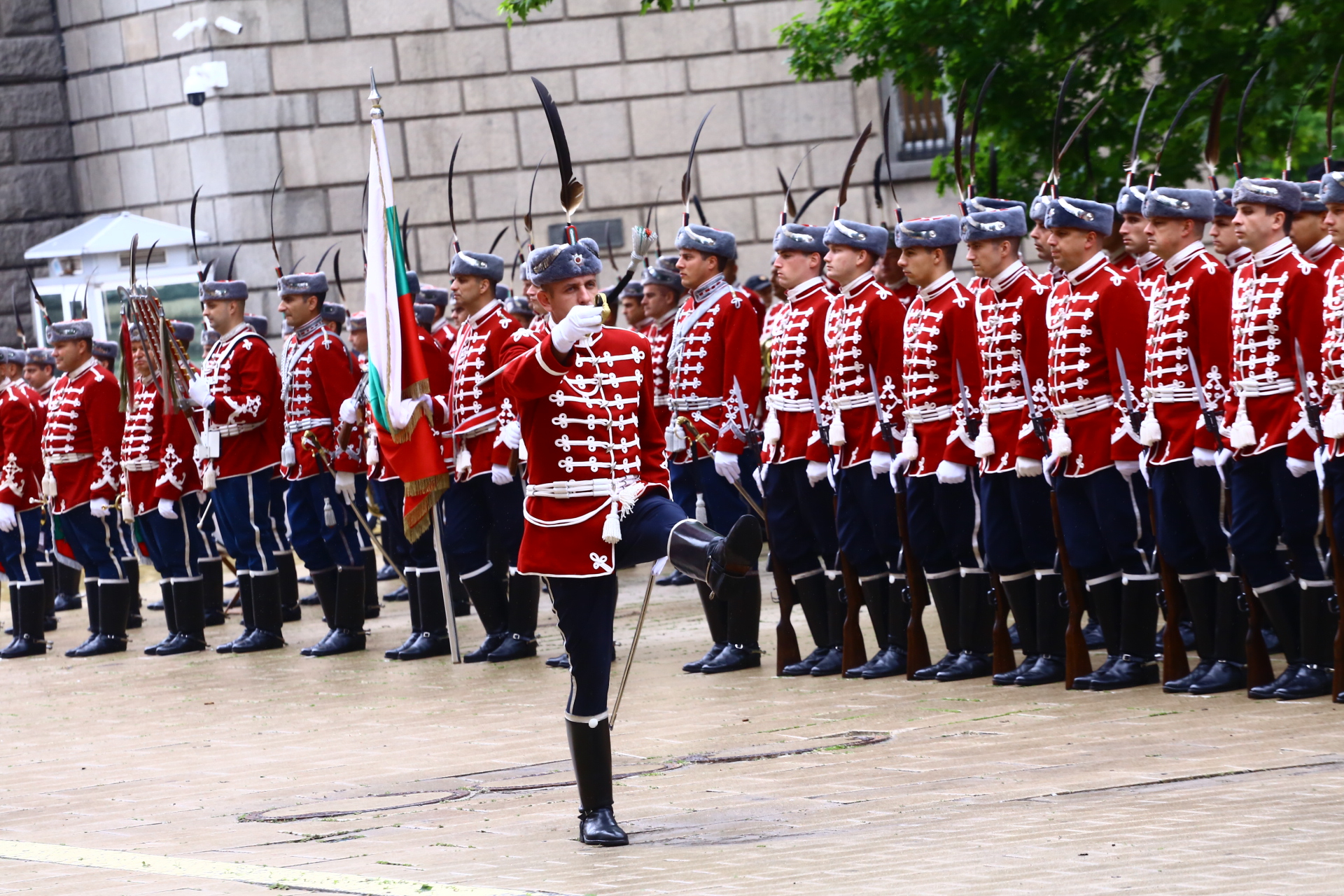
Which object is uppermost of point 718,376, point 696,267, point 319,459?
point 696,267

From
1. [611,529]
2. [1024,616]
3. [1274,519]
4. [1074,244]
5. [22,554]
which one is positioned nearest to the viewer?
[611,529]

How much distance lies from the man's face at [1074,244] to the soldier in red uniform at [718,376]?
1.88 m

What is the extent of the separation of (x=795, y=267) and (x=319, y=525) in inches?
152

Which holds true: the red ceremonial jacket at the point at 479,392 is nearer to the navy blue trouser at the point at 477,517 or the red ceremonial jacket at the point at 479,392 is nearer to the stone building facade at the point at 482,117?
the navy blue trouser at the point at 477,517

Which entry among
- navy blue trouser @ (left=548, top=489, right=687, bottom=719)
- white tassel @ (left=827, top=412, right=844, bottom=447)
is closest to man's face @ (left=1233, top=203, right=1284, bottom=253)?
white tassel @ (left=827, top=412, right=844, bottom=447)

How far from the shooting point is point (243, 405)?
41.2 ft

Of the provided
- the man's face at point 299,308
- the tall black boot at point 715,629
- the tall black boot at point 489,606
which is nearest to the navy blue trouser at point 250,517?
the man's face at point 299,308

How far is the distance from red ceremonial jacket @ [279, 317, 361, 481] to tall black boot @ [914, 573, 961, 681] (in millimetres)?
4181

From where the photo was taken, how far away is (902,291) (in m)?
11.1

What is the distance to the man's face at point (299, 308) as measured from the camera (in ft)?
41.3

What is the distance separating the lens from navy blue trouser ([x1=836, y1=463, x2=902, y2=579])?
31.8 ft

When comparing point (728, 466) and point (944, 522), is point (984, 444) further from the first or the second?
point (728, 466)

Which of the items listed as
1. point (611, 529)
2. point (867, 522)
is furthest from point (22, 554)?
point (611, 529)

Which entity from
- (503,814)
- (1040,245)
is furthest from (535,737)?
(1040,245)
